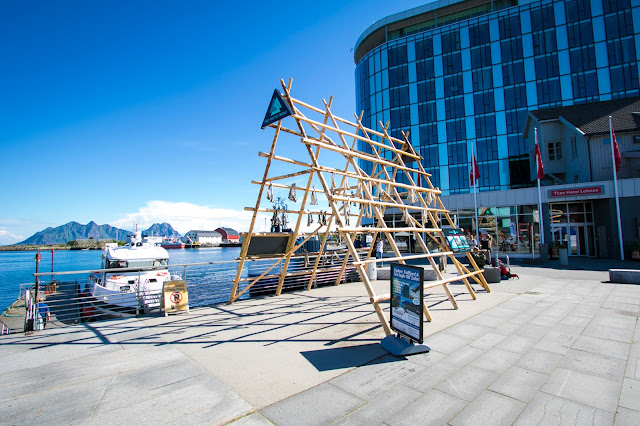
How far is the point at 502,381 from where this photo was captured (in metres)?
4.39

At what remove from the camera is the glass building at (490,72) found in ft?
134

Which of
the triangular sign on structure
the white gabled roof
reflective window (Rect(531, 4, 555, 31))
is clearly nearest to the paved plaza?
the triangular sign on structure

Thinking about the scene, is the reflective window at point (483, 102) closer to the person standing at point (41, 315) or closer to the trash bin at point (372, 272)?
the trash bin at point (372, 272)

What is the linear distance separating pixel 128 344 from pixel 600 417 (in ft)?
24.2

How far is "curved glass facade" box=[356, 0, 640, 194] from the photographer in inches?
1606

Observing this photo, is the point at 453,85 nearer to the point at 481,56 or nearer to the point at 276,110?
the point at 481,56

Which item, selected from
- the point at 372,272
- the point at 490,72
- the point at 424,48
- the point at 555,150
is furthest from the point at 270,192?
the point at 424,48

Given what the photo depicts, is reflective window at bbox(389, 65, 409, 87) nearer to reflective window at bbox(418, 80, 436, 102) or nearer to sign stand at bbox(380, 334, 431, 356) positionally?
reflective window at bbox(418, 80, 436, 102)

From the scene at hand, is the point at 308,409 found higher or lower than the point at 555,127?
lower

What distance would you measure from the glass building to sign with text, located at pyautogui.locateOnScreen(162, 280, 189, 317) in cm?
4063

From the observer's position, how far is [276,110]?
759 centimetres

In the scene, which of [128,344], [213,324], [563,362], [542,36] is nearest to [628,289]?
[563,362]

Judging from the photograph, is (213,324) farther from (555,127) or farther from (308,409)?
(555,127)

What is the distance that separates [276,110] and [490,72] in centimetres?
5025
